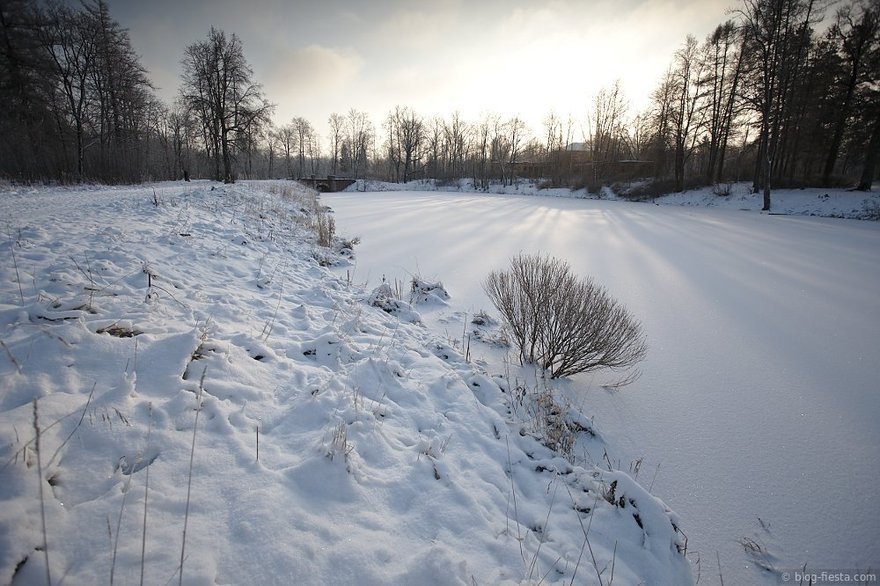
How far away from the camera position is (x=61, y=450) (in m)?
1.82

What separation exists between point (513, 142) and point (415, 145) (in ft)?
59.3

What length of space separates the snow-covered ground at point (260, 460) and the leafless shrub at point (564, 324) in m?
0.76

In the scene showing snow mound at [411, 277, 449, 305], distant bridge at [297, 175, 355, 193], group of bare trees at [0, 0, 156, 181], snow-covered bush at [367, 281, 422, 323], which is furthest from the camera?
distant bridge at [297, 175, 355, 193]

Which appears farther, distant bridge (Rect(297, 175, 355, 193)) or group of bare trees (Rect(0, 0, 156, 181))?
distant bridge (Rect(297, 175, 355, 193))

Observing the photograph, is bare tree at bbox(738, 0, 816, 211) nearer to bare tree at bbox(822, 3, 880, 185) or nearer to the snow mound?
bare tree at bbox(822, 3, 880, 185)

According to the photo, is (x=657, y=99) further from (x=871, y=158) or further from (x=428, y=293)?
(x=428, y=293)

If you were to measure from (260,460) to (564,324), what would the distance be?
3.73m

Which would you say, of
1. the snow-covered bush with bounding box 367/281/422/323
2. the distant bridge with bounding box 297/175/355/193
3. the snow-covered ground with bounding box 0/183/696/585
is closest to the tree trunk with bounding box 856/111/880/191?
the snow-covered ground with bounding box 0/183/696/585

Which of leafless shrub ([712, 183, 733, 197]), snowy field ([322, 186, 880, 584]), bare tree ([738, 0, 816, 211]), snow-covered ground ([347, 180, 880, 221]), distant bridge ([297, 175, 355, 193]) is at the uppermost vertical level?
bare tree ([738, 0, 816, 211])

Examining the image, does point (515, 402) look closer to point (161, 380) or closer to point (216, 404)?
point (216, 404)

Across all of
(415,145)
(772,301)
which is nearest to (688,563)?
(772,301)

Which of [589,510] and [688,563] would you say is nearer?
[688,563]

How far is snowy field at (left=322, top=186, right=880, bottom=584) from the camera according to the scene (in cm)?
268

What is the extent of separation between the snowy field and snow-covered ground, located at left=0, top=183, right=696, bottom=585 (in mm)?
162
